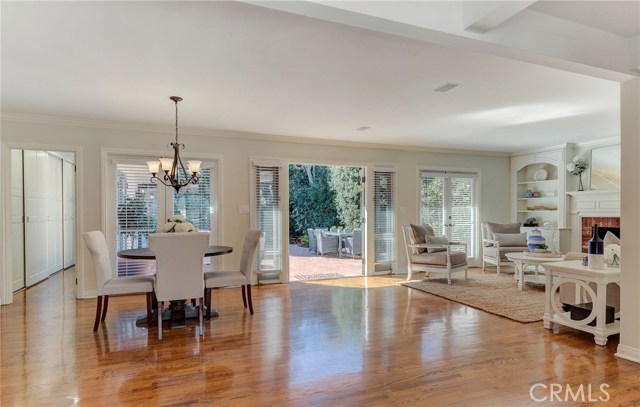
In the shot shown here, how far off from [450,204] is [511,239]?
4.06 feet

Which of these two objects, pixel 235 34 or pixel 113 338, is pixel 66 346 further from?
pixel 235 34

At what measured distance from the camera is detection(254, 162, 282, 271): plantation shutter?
571 cm

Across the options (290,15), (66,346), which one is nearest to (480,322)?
(290,15)

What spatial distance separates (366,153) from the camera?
650cm

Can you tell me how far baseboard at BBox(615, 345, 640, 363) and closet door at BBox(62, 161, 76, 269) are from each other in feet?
26.6

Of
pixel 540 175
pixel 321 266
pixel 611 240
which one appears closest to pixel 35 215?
pixel 321 266

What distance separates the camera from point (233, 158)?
5559mm

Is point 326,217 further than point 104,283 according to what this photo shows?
Yes

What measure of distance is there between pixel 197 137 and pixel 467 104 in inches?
143

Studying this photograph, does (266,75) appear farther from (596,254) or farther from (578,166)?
(578,166)

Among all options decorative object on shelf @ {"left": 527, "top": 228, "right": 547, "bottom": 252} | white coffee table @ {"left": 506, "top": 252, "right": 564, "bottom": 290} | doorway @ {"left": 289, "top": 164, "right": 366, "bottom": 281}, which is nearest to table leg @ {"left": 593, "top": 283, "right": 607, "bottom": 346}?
white coffee table @ {"left": 506, "top": 252, "right": 564, "bottom": 290}

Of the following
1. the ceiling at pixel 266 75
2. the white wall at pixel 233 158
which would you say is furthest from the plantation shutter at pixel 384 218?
the ceiling at pixel 266 75

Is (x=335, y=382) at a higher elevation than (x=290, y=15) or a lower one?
lower

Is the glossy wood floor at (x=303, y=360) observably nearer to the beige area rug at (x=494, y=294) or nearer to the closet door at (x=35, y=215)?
the beige area rug at (x=494, y=294)
